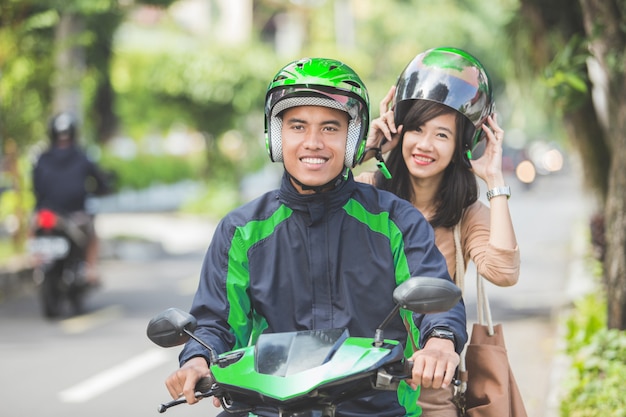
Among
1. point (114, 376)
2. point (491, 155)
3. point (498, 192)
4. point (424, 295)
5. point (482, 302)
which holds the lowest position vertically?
point (114, 376)

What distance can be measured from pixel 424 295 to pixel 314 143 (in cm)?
71

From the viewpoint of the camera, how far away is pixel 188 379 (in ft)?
9.98

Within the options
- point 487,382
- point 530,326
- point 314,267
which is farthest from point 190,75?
point 314,267

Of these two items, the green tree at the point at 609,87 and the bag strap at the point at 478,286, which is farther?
the green tree at the point at 609,87

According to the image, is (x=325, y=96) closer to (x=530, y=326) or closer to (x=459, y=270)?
(x=459, y=270)

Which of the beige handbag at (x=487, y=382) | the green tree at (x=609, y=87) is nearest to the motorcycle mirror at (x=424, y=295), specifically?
the beige handbag at (x=487, y=382)

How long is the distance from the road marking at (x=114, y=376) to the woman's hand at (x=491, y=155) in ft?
15.3

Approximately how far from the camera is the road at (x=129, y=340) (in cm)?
790

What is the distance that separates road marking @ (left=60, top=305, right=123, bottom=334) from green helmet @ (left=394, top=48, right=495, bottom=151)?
7377 mm

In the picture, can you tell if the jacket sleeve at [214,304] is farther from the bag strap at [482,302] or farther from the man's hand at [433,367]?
the bag strap at [482,302]

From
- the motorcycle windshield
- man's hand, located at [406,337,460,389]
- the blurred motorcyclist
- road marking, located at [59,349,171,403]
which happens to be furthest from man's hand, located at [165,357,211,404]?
the blurred motorcyclist

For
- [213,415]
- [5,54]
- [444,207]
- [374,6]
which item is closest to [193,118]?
[5,54]

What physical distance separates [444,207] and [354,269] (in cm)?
92

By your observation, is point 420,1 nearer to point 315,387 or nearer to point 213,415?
point 213,415
